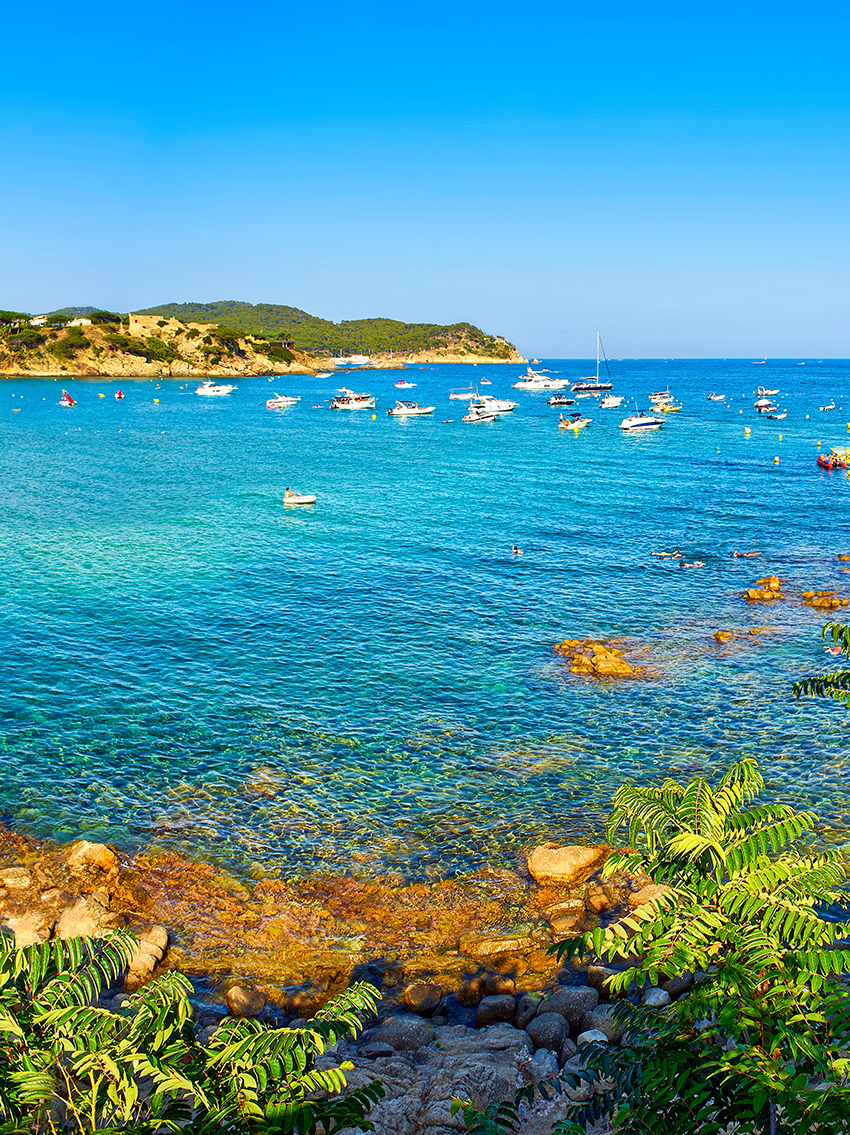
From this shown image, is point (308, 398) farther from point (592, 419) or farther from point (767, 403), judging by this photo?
point (767, 403)

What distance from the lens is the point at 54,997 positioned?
6652mm

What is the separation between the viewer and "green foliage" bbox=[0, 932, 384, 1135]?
5.85 metres

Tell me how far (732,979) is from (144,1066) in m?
4.86

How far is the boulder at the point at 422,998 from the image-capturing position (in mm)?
13883

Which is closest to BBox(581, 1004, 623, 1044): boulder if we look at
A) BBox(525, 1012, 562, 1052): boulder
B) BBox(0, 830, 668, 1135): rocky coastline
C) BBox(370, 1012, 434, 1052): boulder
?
BBox(0, 830, 668, 1135): rocky coastline

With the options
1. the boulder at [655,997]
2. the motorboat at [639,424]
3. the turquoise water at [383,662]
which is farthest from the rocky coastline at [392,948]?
the motorboat at [639,424]

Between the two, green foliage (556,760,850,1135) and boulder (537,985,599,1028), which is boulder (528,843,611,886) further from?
green foliage (556,760,850,1135)

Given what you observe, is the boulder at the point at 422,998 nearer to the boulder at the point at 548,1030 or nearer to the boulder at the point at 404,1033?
the boulder at the point at 404,1033

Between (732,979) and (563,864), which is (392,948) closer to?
(563,864)

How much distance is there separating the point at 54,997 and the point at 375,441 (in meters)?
99.7

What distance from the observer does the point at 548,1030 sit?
12.7 m

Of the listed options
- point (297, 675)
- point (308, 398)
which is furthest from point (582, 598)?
point (308, 398)

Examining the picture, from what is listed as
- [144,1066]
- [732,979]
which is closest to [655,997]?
[732,979]

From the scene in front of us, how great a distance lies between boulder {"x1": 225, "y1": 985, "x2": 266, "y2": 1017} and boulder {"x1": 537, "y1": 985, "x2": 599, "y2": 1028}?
5047mm
